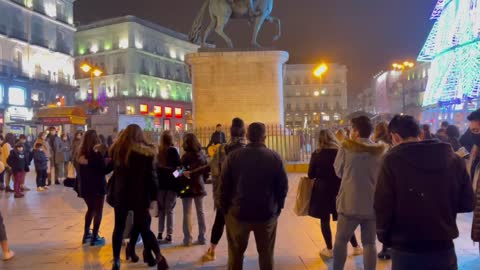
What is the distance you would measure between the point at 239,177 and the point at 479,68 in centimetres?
3163

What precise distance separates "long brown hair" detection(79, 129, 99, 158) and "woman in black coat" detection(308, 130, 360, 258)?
326 centimetres

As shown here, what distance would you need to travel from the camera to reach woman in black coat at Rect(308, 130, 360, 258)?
5566mm

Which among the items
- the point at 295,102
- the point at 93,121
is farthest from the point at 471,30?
the point at 295,102

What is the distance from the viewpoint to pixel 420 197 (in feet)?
9.52

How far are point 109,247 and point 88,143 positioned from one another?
161 cm

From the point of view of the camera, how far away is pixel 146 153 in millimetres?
5246

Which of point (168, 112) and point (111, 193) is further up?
point (168, 112)

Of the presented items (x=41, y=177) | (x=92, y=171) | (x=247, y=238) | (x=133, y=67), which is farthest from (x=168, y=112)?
(x=247, y=238)

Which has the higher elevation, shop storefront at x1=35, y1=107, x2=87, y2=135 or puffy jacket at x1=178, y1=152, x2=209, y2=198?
shop storefront at x1=35, y1=107, x2=87, y2=135

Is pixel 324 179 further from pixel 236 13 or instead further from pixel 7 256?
pixel 236 13

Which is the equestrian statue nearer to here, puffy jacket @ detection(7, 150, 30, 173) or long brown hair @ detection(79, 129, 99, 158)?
puffy jacket @ detection(7, 150, 30, 173)

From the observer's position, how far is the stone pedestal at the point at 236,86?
16375 millimetres

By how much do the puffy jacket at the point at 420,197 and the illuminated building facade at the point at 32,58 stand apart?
45.2 meters

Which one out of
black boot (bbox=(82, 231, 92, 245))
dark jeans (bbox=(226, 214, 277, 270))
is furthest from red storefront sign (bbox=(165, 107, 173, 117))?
dark jeans (bbox=(226, 214, 277, 270))
